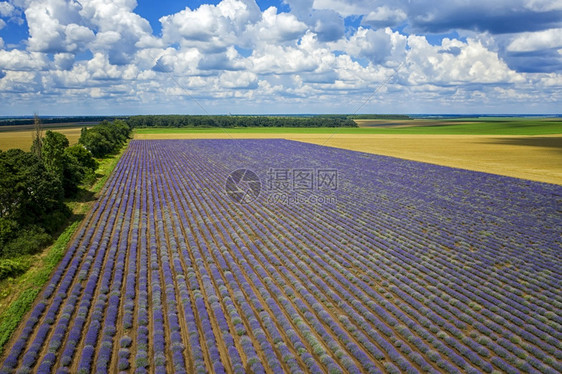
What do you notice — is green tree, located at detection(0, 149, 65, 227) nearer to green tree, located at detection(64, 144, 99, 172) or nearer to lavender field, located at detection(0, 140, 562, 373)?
lavender field, located at detection(0, 140, 562, 373)

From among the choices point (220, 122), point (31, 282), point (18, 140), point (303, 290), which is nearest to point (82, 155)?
point (31, 282)

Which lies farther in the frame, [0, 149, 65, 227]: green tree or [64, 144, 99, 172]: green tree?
[64, 144, 99, 172]: green tree

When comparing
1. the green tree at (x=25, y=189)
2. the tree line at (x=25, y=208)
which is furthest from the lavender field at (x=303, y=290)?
the green tree at (x=25, y=189)

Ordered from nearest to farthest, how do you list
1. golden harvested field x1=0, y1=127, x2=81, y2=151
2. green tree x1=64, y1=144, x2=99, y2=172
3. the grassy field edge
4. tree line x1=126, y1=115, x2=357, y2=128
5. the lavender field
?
1. the lavender field
2. the grassy field edge
3. green tree x1=64, y1=144, x2=99, y2=172
4. golden harvested field x1=0, y1=127, x2=81, y2=151
5. tree line x1=126, y1=115, x2=357, y2=128

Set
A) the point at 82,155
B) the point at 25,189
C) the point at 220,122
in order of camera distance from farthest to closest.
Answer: the point at 220,122 < the point at 82,155 < the point at 25,189

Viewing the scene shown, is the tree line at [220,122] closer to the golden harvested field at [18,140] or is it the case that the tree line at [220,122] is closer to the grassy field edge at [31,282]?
the golden harvested field at [18,140]

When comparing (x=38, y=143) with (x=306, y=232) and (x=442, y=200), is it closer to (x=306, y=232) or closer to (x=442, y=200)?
(x=306, y=232)

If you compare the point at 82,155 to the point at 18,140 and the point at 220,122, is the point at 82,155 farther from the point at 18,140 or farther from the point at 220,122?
the point at 220,122

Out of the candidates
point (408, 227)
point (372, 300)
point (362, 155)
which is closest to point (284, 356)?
point (372, 300)

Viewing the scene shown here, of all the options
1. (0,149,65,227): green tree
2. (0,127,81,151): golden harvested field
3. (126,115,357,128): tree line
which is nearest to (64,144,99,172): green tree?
(0,149,65,227): green tree

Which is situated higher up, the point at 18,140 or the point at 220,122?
the point at 220,122
